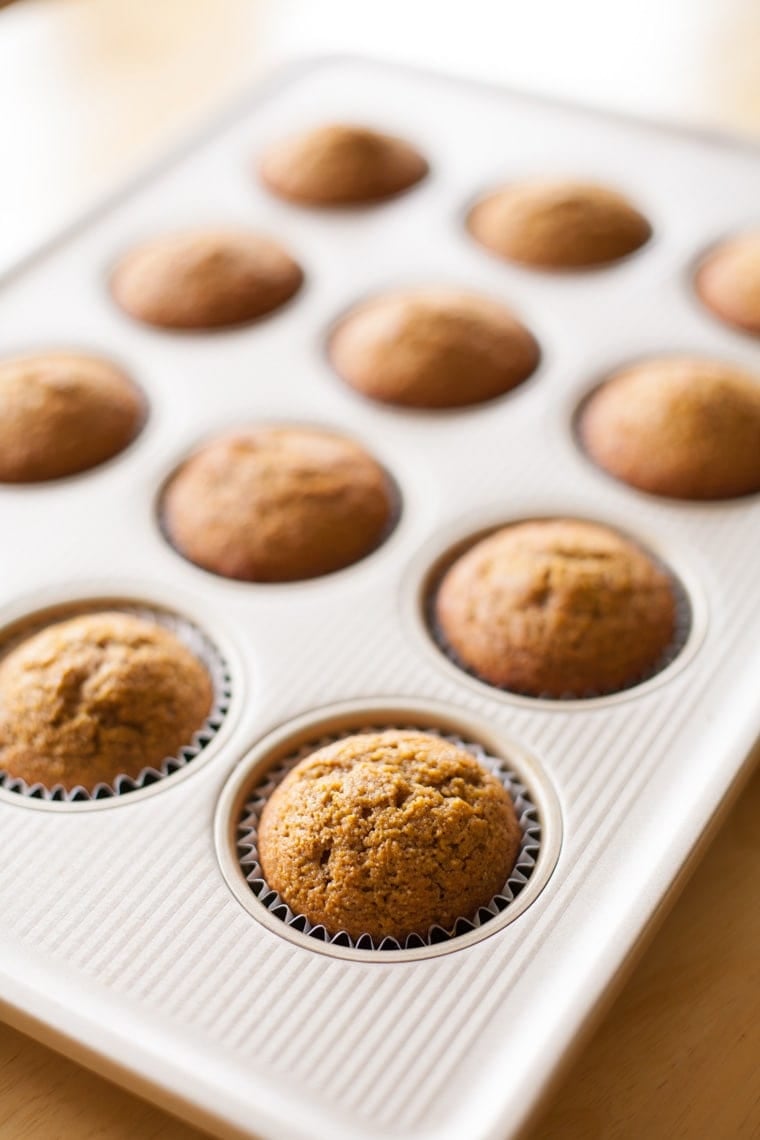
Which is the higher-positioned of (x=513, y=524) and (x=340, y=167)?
(x=340, y=167)

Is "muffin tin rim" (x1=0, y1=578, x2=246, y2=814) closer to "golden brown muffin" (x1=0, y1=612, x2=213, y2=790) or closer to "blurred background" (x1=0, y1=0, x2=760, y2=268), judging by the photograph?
"golden brown muffin" (x1=0, y1=612, x2=213, y2=790)

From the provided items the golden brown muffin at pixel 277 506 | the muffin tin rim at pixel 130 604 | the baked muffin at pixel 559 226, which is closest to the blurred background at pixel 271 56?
the baked muffin at pixel 559 226

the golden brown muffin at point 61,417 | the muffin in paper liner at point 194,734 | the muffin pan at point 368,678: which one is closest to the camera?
the muffin pan at point 368,678

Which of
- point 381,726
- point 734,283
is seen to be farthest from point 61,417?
point 734,283

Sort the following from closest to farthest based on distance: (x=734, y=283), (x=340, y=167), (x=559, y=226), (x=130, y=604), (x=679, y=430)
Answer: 1. (x=130, y=604)
2. (x=679, y=430)
3. (x=734, y=283)
4. (x=559, y=226)
5. (x=340, y=167)

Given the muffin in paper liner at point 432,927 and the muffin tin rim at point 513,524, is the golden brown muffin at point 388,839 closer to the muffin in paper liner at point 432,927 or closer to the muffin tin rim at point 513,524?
the muffin in paper liner at point 432,927

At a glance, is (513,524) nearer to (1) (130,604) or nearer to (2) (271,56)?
(1) (130,604)
